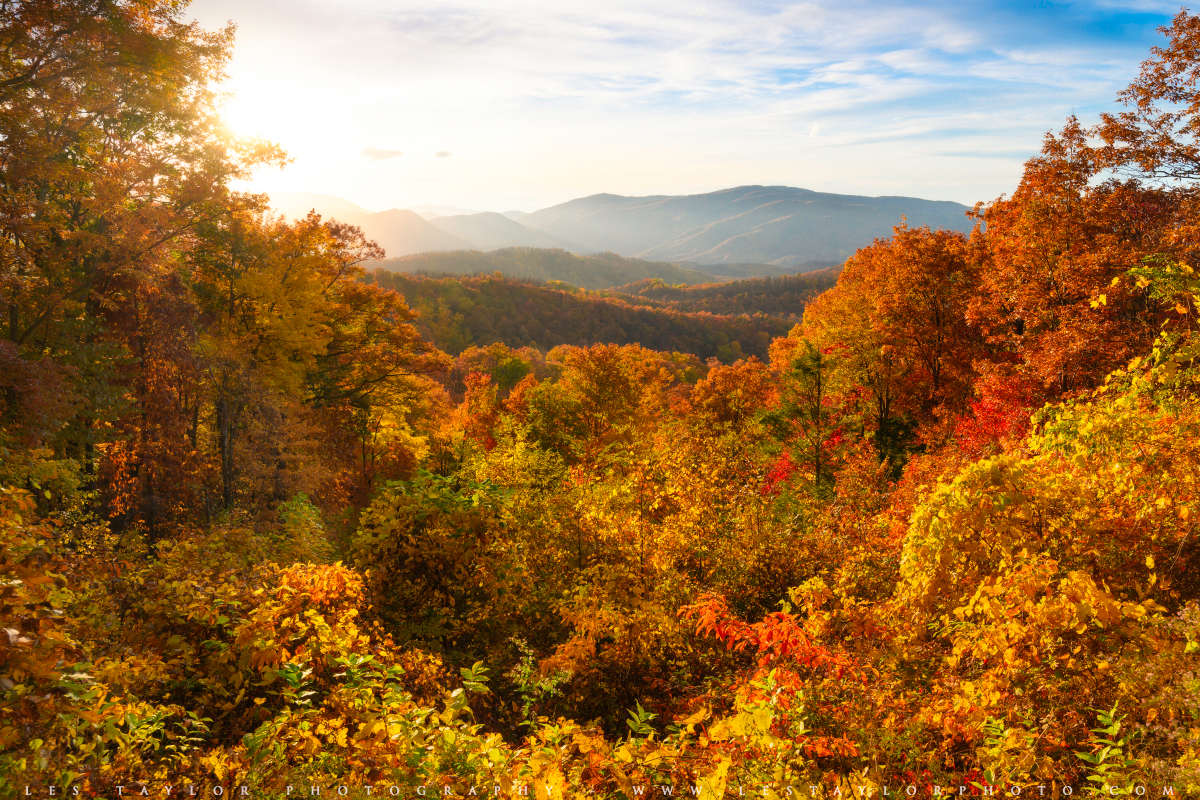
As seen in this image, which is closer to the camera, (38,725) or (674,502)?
(38,725)

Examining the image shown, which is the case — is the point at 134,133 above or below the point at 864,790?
above

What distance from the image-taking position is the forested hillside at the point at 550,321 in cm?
11656

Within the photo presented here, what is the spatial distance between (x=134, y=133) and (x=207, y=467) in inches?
371

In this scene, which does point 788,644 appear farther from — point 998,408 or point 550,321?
point 550,321

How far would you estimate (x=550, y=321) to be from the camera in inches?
5212

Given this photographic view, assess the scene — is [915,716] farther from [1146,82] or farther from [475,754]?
[1146,82]

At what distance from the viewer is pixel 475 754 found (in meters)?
3.76

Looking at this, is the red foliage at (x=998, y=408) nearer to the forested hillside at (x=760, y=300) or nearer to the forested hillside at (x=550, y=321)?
the forested hillside at (x=550, y=321)

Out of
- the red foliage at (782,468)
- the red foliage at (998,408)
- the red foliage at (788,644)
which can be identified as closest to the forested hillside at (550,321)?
the red foliage at (782,468)

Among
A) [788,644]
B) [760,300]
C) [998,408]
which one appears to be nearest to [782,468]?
[998,408]

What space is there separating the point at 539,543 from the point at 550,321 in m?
125

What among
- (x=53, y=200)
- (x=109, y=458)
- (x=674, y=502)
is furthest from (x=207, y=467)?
(x=674, y=502)

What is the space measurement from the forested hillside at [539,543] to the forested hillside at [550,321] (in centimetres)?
9464

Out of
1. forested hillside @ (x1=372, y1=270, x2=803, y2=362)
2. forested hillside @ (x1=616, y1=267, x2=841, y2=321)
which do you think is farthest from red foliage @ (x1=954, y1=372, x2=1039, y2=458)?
forested hillside @ (x1=616, y1=267, x2=841, y2=321)
